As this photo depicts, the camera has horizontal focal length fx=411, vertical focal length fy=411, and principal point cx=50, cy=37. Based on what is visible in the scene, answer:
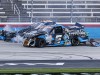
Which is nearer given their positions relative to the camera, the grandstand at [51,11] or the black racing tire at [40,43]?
the black racing tire at [40,43]

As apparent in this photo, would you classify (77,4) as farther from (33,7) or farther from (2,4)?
(2,4)

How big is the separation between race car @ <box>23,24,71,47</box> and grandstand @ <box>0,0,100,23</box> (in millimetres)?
5321

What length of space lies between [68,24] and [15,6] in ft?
16.3

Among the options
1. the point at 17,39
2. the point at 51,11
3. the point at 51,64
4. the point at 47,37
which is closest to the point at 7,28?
the point at 17,39

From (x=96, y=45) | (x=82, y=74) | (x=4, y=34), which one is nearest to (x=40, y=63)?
(x=82, y=74)

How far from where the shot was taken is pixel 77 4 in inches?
1251

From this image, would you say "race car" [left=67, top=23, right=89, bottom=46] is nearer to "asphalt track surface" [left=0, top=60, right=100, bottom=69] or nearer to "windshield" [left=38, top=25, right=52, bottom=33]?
"windshield" [left=38, top=25, right=52, bottom=33]

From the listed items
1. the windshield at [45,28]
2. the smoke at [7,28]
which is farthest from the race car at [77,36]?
the smoke at [7,28]

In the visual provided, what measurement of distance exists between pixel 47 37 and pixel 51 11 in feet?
28.1

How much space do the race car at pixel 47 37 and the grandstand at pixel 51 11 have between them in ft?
17.5

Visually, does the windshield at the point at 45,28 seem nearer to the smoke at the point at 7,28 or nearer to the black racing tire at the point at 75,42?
the black racing tire at the point at 75,42

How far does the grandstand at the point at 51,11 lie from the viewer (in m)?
30.3

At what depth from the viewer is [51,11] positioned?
32156 millimetres

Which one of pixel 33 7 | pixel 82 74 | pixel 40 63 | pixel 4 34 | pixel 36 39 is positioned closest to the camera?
pixel 82 74
